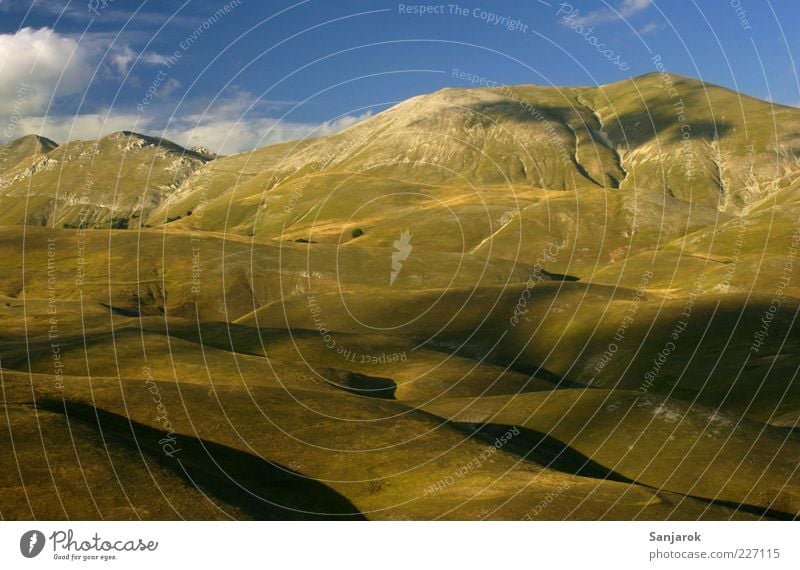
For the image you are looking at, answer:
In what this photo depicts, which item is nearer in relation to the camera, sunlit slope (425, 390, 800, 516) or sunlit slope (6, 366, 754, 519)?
sunlit slope (6, 366, 754, 519)

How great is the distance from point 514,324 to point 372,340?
41.5 metres

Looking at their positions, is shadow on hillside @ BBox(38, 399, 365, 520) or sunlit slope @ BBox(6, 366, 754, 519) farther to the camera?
sunlit slope @ BBox(6, 366, 754, 519)

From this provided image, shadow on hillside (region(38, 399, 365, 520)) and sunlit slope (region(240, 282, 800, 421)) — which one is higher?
sunlit slope (region(240, 282, 800, 421))

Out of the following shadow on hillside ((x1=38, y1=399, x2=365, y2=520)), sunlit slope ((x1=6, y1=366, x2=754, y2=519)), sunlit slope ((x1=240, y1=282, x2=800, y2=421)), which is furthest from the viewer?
sunlit slope ((x1=240, y1=282, x2=800, y2=421))

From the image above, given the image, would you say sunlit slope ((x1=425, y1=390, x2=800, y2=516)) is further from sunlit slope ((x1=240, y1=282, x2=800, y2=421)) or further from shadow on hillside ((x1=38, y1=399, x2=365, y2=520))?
shadow on hillside ((x1=38, y1=399, x2=365, y2=520))

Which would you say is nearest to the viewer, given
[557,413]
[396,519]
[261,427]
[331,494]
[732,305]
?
[396,519]

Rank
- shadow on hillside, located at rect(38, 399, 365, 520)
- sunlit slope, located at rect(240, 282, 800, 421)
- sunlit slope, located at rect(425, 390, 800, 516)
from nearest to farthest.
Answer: shadow on hillside, located at rect(38, 399, 365, 520), sunlit slope, located at rect(425, 390, 800, 516), sunlit slope, located at rect(240, 282, 800, 421)

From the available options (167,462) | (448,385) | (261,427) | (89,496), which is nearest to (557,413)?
(448,385)

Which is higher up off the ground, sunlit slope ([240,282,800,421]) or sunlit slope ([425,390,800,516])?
sunlit slope ([240,282,800,421])

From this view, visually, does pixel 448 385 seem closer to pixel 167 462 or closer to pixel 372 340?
pixel 372 340

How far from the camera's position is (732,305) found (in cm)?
18362

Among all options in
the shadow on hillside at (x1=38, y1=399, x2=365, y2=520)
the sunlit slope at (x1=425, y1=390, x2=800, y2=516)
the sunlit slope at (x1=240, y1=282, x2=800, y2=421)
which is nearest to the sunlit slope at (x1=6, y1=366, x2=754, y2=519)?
the shadow on hillside at (x1=38, y1=399, x2=365, y2=520)

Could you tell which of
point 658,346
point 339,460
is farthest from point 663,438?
point 658,346

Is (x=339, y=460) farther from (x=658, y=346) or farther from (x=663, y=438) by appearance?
(x=658, y=346)
